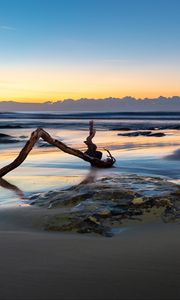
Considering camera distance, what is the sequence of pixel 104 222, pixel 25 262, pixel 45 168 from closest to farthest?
pixel 25 262, pixel 104 222, pixel 45 168

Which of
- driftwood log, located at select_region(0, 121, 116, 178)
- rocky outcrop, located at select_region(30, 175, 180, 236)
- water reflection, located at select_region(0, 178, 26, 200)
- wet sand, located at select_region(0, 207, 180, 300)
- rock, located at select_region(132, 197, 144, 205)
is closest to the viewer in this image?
wet sand, located at select_region(0, 207, 180, 300)

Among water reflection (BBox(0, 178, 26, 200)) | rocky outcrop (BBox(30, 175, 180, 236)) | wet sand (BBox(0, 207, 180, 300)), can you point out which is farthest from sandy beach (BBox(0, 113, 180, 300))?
water reflection (BBox(0, 178, 26, 200))

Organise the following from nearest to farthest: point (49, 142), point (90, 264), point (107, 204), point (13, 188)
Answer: point (90, 264) < point (107, 204) < point (13, 188) < point (49, 142)

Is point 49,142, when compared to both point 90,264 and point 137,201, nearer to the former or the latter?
point 137,201

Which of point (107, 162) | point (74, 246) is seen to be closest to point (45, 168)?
point (107, 162)

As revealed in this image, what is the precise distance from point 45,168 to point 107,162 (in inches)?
74.1

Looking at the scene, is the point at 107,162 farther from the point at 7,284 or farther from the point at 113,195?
the point at 7,284

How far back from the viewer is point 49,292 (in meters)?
3.25

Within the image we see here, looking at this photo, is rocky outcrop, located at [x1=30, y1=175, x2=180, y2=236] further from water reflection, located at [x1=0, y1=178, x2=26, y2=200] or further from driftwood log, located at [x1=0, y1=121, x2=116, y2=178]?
driftwood log, located at [x1=0, y1=121, x2=116, y2=178]

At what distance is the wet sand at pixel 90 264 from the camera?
10.7 feet

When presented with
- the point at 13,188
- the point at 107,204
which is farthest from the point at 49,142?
the point at 107,204

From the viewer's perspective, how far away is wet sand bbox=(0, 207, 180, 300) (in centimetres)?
328

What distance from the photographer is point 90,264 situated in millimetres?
3873

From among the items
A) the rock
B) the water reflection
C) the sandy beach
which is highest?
the rock
